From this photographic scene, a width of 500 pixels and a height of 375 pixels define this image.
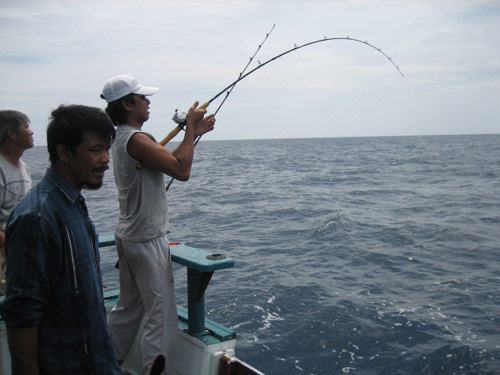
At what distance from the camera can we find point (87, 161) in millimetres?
1543

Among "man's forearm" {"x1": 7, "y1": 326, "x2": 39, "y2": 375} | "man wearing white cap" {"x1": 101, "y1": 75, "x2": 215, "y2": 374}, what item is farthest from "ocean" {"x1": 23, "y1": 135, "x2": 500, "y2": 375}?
"man's forearm" {"x1": 7, "y1": 326, "x2": 39, "y2": 375}

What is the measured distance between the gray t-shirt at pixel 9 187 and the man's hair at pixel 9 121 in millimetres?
174

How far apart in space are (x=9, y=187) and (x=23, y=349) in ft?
5.95

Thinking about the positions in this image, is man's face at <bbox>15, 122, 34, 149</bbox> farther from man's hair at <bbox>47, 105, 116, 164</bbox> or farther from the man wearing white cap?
man's hair at <bbox>47, 105, 116, 164</bbox>

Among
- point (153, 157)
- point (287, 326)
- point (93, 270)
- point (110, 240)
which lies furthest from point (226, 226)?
point (93, 270)

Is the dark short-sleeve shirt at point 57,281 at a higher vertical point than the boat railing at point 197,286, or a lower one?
higher

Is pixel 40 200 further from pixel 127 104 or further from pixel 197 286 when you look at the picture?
pixel 197 286

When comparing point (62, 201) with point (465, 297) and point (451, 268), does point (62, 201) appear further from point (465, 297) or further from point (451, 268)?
point (451, 268)

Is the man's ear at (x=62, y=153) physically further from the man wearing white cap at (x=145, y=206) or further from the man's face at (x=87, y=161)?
the man wearing white cap at (x=145, y=206)

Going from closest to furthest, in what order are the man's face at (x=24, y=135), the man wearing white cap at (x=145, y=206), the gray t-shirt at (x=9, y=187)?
the man wearing white cap at (x=145, y=206) → the gray t-shirt at (x=9, y=187) → the man's face at (x=24, y=135)

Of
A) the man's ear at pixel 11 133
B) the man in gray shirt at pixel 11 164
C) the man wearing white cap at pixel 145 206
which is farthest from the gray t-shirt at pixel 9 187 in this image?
the man wearing white cap at pixel 145 206

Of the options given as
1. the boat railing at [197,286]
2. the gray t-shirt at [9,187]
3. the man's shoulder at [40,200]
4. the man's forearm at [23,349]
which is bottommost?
the boat railing at [197,286]

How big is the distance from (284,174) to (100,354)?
84.2ft

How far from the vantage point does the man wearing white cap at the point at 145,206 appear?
7.93 feet
